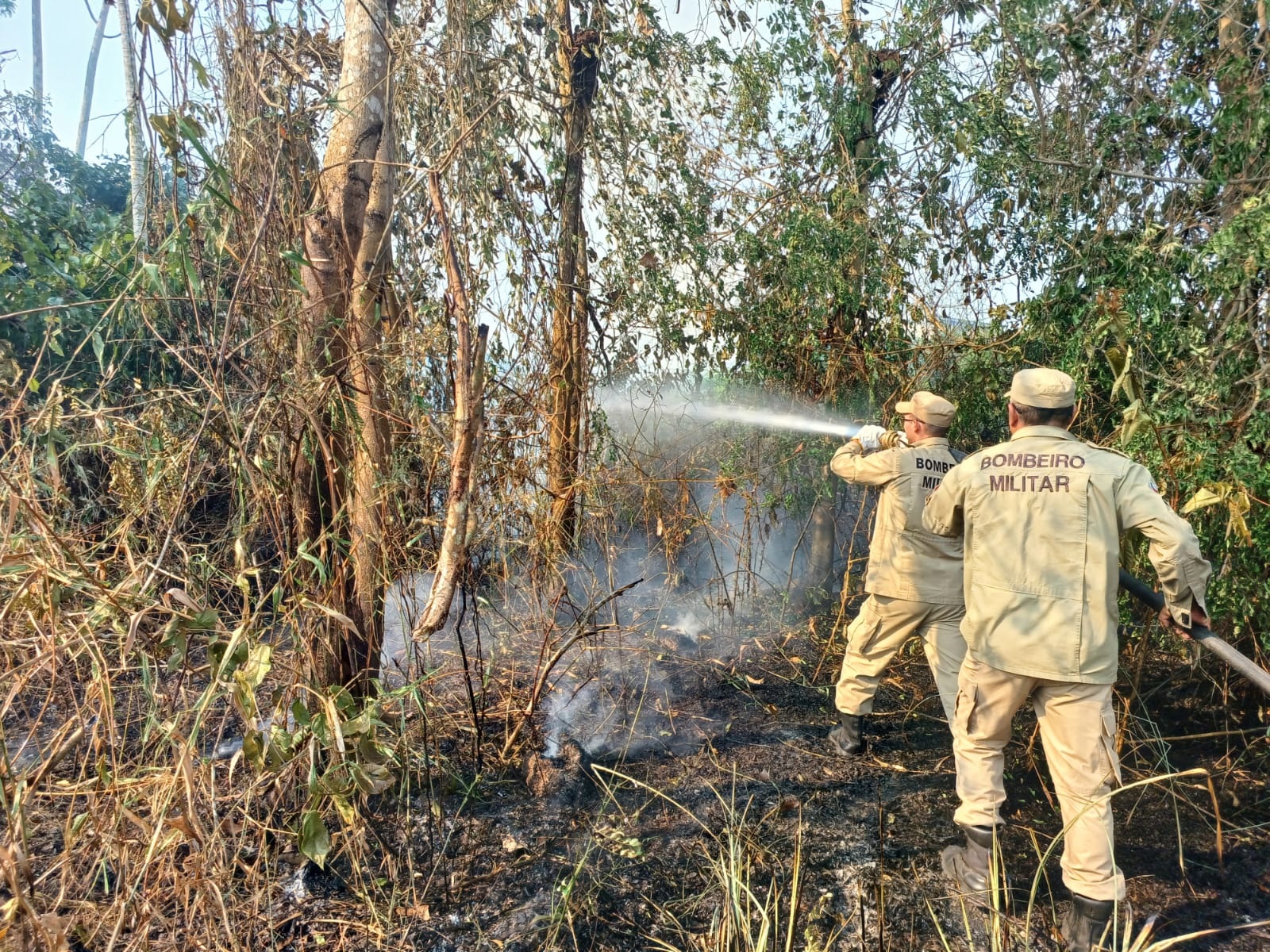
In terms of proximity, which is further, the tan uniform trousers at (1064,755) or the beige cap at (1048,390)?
the beige cap at (1048,390)

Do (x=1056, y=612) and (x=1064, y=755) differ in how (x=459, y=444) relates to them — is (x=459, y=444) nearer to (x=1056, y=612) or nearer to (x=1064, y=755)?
(x=1056, y=612)

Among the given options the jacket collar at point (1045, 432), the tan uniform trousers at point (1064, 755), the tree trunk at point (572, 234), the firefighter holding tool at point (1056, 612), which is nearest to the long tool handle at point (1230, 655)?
the firefighter holding tool at point (1056, 612)

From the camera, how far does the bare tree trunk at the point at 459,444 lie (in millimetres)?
2566

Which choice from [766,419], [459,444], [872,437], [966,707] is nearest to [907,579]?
[872,437]

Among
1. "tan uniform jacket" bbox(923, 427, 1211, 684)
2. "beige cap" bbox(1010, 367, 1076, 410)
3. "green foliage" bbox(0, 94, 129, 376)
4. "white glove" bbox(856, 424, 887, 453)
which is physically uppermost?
"green foliage" bbox(0, 94, 129, 376)

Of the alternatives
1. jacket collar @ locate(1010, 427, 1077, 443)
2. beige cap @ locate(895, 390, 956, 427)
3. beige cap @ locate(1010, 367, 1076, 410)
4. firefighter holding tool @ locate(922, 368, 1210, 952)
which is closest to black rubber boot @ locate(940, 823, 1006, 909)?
firefighter holding tool @ locate(922, 368, 1210, 952)

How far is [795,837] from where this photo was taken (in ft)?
10.3

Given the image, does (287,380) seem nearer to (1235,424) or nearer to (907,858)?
(907,858)

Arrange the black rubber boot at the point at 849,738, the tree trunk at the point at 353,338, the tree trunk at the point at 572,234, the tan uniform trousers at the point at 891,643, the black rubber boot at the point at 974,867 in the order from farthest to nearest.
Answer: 1. the tree trunk at the point at 572,234
2. the black rubber boot at the point at 849,738
3. the tan uniform trousers at the point at 891,643
4. the tree trunk at the point at 353,338
5. the black rubber boot at the point at 974,867

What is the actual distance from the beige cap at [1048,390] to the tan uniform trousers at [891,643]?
4.26 ft

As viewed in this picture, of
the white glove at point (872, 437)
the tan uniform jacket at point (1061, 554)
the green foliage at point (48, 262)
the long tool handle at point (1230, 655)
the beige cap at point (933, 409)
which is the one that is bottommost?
the long tool handle at point (1230, 655)

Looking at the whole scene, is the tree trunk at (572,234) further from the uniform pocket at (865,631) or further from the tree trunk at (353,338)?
the uniform pocket at (865,631)

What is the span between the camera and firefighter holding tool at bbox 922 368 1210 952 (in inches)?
100

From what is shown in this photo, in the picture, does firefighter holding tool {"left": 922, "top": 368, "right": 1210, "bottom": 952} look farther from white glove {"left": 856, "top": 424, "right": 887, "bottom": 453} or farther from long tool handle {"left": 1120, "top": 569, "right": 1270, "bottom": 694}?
white glove {"left": 856, "top": 424, "right": 887, "bottom": 453}
